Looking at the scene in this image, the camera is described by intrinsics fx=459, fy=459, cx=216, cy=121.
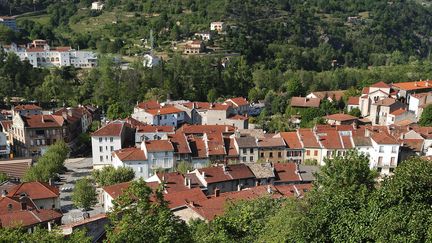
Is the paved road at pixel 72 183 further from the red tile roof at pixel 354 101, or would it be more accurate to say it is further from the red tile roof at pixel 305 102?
the red tile roof at pixel 354 101

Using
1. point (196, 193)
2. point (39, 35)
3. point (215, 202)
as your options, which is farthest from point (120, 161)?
point (39, 35)

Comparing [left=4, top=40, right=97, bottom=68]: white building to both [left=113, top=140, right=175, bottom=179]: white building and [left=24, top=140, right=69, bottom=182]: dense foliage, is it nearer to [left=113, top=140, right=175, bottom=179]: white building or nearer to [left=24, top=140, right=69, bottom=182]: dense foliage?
[left=24, top=140, right=69, bottom=182]: dense foliage

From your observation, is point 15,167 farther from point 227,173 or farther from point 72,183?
point 227,173

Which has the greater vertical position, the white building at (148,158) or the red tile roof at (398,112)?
the red tile roof at (398,112)

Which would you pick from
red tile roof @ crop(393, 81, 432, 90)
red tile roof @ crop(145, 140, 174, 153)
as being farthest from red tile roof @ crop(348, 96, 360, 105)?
red tile roof @ crop(145, 140, 174, 153)

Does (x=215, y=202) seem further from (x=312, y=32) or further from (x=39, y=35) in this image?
(x=312, y=32)

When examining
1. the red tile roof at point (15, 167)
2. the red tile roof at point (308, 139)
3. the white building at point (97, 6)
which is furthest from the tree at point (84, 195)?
the white building at point (97, 6)

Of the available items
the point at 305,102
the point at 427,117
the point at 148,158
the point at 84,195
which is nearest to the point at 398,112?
the point at 427,117
